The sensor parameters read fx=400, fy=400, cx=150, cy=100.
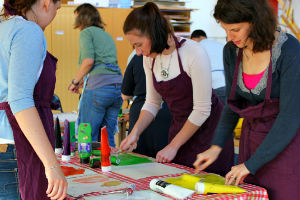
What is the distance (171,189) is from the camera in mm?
1428

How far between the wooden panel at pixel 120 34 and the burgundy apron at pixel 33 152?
4.80m

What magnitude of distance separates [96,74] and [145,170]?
2.15 metres

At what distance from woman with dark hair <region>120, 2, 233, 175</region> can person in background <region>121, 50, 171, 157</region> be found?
0.36m

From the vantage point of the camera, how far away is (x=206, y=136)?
7.01 ft

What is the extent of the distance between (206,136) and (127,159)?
0.44 metres

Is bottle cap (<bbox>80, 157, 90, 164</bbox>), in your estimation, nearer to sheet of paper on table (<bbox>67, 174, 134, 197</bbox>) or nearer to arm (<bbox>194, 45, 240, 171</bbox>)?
sheet of paper on table (<bbox>67, 174, 134, 197</bbox>)

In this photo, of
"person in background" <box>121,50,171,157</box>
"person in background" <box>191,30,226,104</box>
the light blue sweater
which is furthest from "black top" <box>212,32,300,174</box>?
"person in background" <box>191,30,226,104</box>

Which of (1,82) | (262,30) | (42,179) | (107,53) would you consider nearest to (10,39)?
(1,82)

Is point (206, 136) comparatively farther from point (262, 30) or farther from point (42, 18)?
point (42, 18)

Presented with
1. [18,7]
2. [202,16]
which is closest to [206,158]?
[18,7]

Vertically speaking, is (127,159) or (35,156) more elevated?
(35,156)

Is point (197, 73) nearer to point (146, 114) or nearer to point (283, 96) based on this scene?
point (146, 114)

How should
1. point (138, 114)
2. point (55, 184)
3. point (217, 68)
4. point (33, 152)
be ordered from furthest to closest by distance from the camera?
point (217, 68), point (138, 114), point (33, 152), point (55, 184)

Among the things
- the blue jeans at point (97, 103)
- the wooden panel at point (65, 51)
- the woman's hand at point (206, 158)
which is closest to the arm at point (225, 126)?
the woman's hand at point (206, 158)
